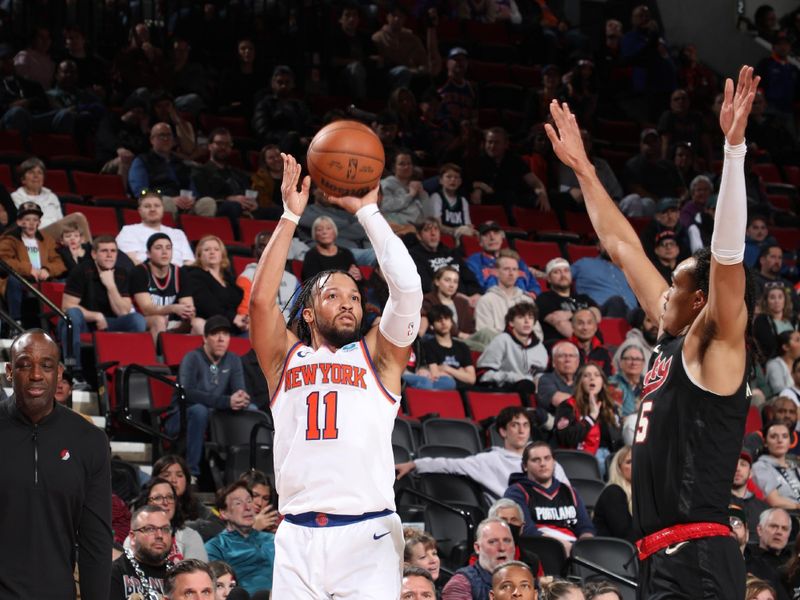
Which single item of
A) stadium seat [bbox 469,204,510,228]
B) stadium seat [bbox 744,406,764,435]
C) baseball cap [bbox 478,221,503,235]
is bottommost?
stadium seat [bbox 744,406,764,435]

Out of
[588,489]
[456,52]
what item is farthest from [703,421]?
[456,52]

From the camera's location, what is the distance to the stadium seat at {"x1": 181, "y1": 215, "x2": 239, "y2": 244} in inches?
483

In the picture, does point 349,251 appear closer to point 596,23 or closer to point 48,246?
point 48,246

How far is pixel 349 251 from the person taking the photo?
38.4 ft

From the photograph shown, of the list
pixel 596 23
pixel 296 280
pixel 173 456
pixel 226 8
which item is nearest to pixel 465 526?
pixel 173 456

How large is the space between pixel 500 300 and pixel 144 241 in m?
3.23

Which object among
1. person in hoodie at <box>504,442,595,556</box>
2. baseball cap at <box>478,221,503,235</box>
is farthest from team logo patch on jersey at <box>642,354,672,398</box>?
baseball cap at <box>478,221,503,235</box>

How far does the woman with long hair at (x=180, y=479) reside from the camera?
8.10m

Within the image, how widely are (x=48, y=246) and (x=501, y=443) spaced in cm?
398

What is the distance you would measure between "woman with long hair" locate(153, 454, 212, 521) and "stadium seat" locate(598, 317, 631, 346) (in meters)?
5.30

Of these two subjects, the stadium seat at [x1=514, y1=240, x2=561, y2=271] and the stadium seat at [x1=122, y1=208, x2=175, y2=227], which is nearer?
the stadium seat at [x1=122, y1=208, x2=175, y2=227]

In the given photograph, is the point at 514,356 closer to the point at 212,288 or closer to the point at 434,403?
the point at 434,403

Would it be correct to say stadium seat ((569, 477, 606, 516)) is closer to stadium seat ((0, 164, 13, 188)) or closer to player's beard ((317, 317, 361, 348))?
player's beard ((317, 317, 361, 348))

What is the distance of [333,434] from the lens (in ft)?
15.6
